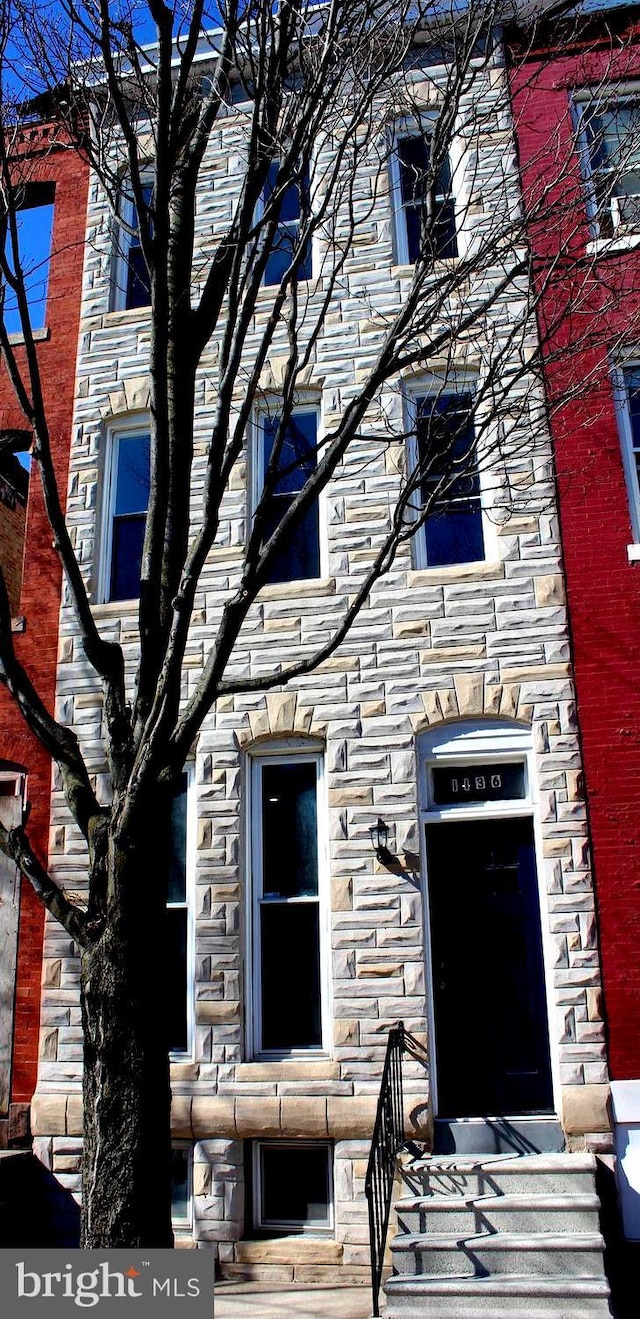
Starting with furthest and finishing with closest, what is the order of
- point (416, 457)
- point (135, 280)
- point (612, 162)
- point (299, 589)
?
point (135, 280), point (416, 457), point (299, 589), point (612, 162)

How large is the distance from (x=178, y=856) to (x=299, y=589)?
2.46 m

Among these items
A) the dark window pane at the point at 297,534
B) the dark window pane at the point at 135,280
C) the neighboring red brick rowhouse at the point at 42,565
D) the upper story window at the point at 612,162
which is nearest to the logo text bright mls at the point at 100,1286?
the neighboring red brick rowhouse at the point at 42,565

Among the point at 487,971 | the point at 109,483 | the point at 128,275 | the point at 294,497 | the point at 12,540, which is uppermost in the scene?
the point at 128,275

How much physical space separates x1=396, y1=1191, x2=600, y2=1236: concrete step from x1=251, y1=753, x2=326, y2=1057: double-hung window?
1.70 metres

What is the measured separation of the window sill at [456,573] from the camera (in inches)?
345

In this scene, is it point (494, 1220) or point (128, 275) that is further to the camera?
point (128, 275)

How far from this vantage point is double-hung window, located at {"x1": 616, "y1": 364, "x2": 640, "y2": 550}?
885 centimetres

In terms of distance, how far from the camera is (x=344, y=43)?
20.5 feet

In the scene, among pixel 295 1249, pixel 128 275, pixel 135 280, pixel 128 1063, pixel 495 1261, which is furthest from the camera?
pixel 128 275

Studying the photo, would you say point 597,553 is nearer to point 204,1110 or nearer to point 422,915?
point 422,915

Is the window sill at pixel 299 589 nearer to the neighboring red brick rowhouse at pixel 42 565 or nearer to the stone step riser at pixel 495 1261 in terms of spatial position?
the neighboring red brick rowhouse at pixel 42 565

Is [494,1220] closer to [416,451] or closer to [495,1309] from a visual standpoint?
[495,1309]

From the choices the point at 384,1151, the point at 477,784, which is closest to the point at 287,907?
the point at 477,784

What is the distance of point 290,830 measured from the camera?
882cm
